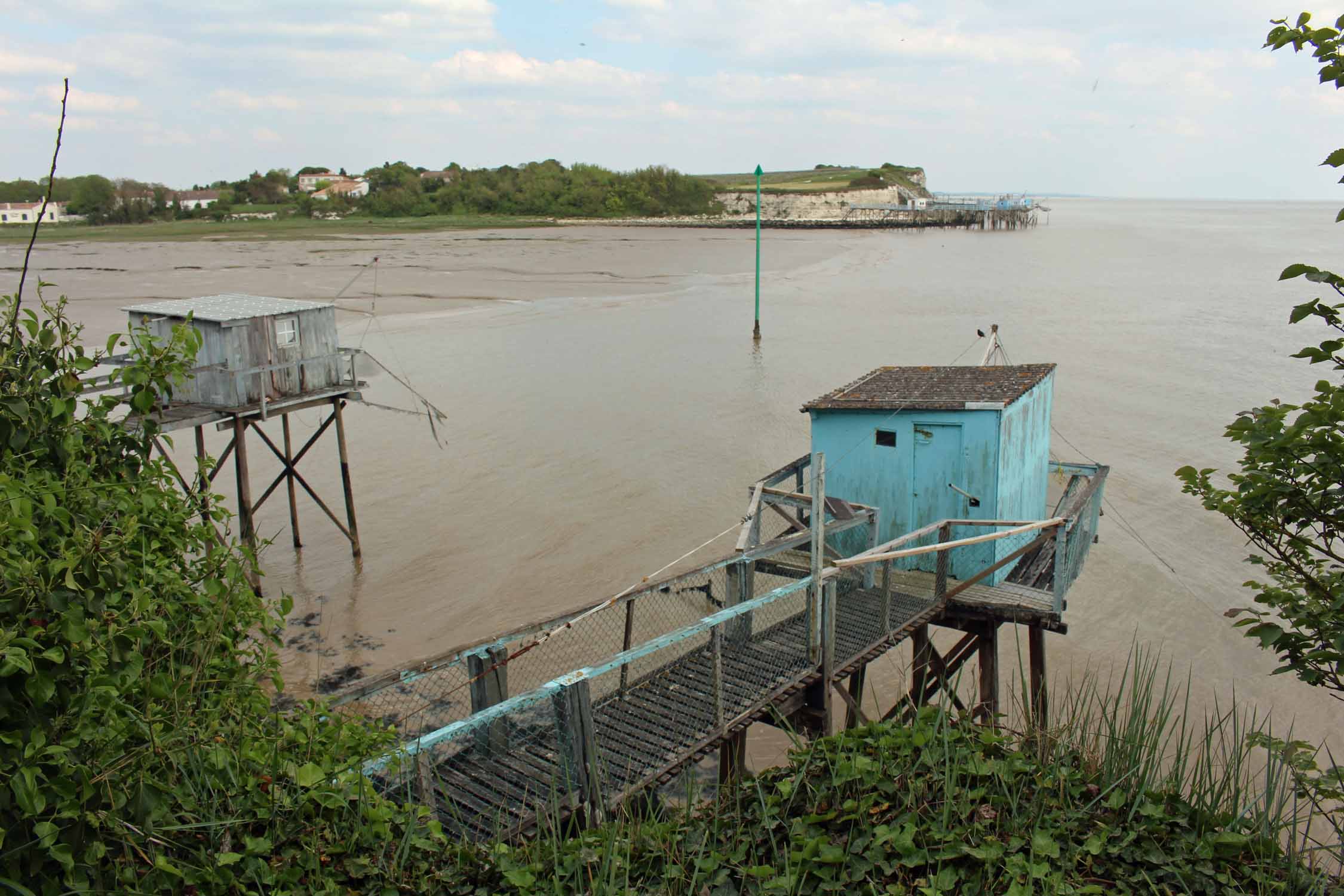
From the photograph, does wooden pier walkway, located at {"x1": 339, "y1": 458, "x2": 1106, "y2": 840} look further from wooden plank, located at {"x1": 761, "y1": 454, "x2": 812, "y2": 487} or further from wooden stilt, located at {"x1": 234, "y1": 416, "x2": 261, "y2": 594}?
wooden stilt, located at {"x1": 234, "y1": 416, "x2": 261, "y2": 594}

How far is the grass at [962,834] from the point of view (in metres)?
4.18

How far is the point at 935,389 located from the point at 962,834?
8221 millimetres

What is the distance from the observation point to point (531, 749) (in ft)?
21.9

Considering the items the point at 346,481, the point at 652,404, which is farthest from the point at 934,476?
the point at 652,404

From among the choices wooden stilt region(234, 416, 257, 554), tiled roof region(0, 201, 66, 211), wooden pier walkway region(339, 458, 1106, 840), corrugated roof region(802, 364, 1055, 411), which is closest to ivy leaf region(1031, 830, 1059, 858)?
wooden pier walkway region(339, 458, 1106, 840)

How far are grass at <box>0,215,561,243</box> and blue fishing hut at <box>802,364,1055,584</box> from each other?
70.8 metres

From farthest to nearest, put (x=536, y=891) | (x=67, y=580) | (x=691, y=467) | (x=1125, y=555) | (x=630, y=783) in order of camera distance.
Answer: (x=691, y=467)
(x=1125, y=555)
(x=630, y=783)
(x=536, y=891)
(x=67, y=580)

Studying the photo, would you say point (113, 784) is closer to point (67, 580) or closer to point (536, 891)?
point (67, 580)

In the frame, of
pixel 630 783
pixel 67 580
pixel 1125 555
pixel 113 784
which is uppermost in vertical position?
pixel 67 580

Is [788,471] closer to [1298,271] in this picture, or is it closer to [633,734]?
[633,734]

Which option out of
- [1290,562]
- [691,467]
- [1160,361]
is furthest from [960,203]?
[1290,562]

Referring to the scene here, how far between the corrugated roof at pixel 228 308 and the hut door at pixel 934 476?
890cm

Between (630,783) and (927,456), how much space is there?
641 centimetres

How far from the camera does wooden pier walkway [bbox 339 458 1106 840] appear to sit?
5945 millimetres
